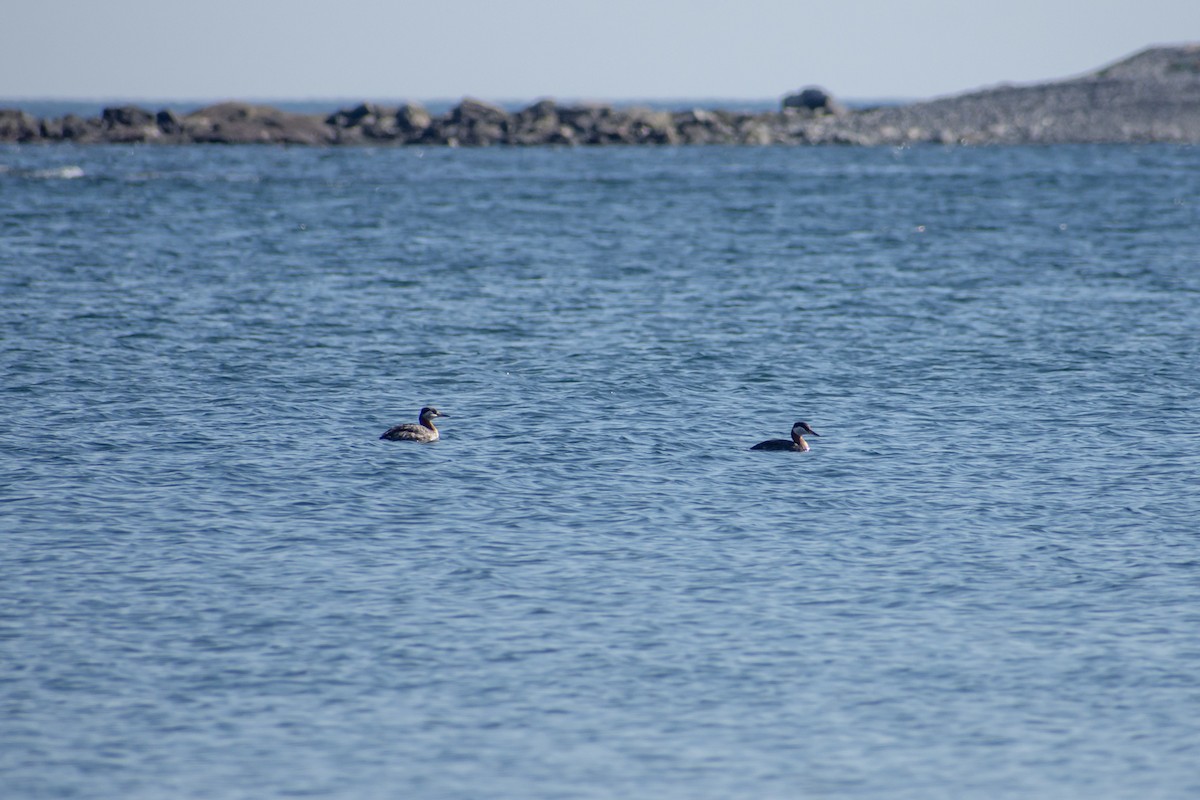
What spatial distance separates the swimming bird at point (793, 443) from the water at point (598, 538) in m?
0.39

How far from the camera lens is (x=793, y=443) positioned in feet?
76.3

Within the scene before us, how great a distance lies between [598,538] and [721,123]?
406 feet

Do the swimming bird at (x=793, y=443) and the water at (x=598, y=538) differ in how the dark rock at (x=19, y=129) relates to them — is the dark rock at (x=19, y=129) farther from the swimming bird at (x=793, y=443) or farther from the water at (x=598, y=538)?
the swimming bird at (x=793, y=443)

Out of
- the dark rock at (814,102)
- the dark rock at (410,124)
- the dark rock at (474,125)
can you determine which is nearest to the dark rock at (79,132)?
the dark rock at (410,124)

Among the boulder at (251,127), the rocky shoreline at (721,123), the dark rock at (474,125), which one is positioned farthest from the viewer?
the dark rock at (474,125)

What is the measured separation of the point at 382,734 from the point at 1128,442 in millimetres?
15686

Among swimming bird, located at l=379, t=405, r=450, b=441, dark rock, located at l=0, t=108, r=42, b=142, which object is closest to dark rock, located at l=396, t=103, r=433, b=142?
dark rock, located at l=0, t=108, r=42, b=142

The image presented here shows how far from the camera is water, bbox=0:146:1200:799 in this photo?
12453 mm

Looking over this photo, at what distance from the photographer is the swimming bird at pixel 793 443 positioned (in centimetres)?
2322

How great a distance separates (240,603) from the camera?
16.0 m

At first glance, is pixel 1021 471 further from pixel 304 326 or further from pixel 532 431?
pixel 304 326

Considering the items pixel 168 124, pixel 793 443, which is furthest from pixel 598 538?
pixel 168 124

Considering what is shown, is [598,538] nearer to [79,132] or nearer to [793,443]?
[793,443]

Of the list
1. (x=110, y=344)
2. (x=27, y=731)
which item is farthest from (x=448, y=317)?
(x=27, y=731)
